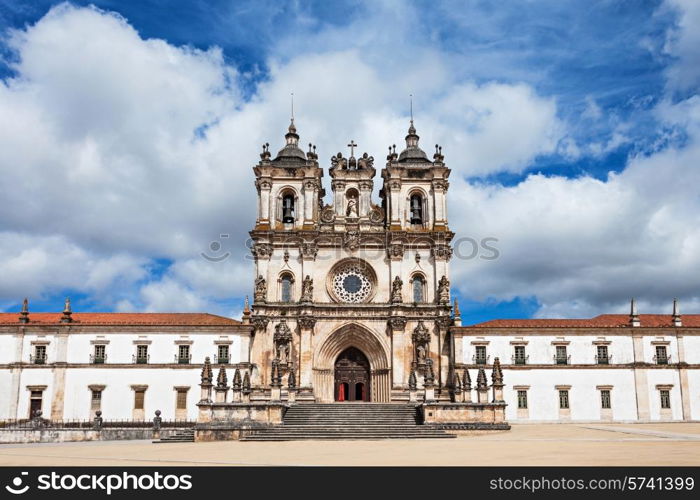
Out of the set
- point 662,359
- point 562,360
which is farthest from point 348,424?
point 662,359

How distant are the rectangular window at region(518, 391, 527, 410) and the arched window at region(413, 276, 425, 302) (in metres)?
8.48

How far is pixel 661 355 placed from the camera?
144ft

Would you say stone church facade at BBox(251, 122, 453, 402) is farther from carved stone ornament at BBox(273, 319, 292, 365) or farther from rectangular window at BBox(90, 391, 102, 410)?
rectangular window at BBox(90, 391, 102, 410)

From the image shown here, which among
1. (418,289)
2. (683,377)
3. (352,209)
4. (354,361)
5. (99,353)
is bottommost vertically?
(683,377)

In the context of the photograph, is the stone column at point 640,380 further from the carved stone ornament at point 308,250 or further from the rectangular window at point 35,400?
the rectangular window at point 35,400

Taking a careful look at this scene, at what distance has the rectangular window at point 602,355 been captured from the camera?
1722 inches

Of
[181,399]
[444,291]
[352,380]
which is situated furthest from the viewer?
[352,380]

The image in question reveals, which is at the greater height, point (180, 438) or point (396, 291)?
point (396, 291)

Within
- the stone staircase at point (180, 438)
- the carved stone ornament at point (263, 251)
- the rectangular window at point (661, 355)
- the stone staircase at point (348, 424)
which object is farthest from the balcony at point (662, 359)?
the stone staircase at point (180, 438)

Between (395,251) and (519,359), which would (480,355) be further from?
(395,251)

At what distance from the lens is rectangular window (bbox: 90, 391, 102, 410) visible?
4256 cm

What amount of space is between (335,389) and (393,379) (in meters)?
4.36

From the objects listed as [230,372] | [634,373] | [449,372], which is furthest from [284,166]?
[634,373]

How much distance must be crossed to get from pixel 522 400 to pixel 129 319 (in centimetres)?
2620
